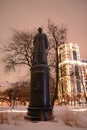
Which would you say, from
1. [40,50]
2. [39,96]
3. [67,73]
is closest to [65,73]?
[67,73]

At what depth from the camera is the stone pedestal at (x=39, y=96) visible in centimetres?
539

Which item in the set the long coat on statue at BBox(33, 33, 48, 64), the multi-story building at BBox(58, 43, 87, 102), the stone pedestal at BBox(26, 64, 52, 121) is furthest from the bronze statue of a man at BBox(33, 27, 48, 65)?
the multi-story building at BBox(58, 43, 87, 102)

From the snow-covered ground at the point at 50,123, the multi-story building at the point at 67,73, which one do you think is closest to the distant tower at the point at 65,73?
the multi-story building at the point at 67,73

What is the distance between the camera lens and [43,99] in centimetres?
552

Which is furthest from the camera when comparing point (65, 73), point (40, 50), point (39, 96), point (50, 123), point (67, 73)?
point (67, 73)

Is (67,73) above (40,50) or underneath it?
underneath

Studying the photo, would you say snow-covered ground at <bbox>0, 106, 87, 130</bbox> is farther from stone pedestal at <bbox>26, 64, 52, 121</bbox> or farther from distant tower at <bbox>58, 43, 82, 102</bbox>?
distant tower at <bbox>58, 43, 82, 102</bbox>

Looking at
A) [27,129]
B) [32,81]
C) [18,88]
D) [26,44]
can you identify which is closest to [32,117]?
[32,81]

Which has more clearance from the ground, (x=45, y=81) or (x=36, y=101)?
(x=45, y=81)

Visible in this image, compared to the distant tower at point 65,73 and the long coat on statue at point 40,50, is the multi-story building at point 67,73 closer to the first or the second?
the distant tower at point 65,73

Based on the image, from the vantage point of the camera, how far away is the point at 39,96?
550cm

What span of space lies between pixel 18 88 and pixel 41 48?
24.4 metres

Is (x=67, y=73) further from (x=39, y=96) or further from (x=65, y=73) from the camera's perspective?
(x=39, y=96)

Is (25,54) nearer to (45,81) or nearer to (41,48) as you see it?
(41,48)
